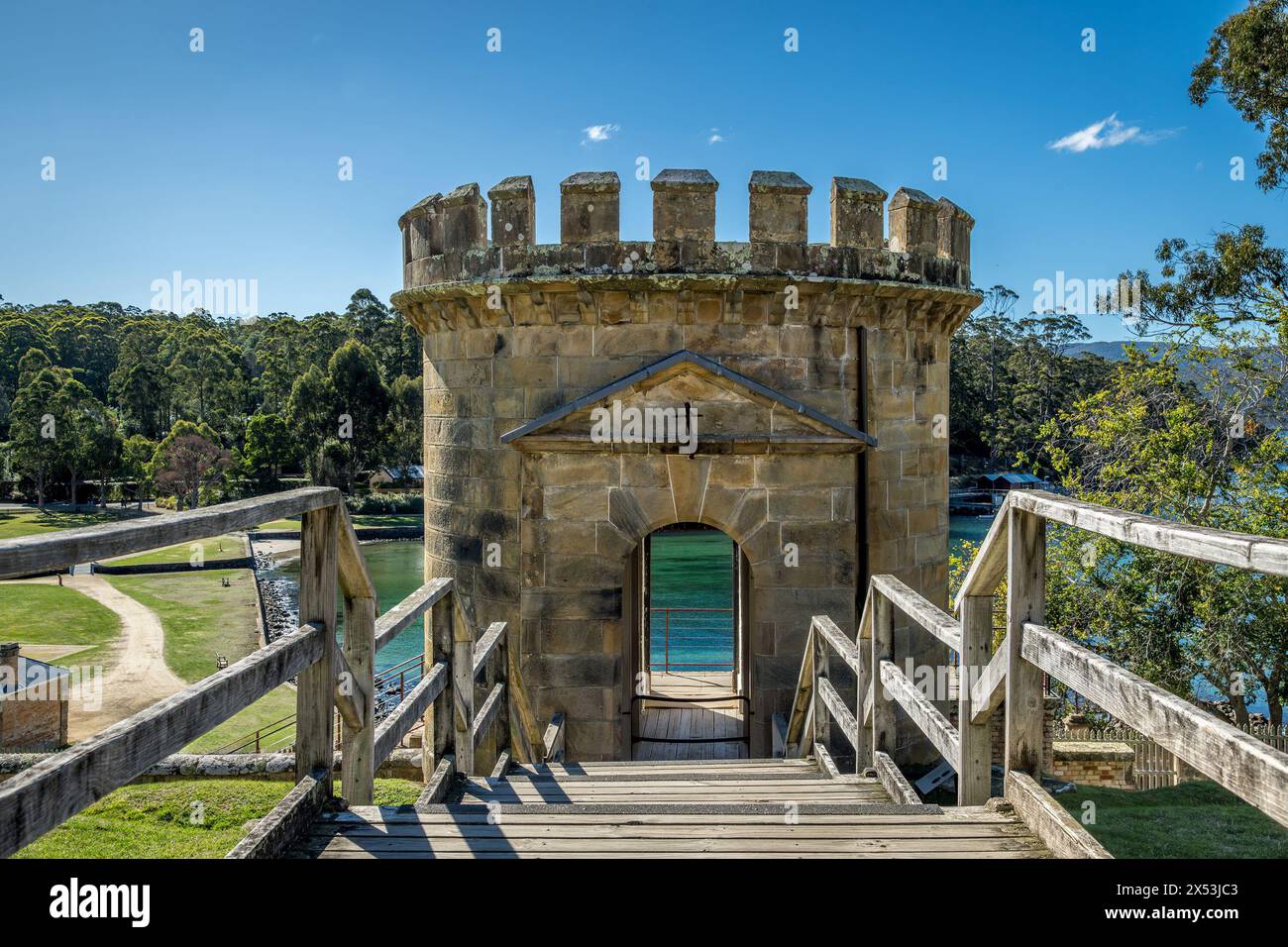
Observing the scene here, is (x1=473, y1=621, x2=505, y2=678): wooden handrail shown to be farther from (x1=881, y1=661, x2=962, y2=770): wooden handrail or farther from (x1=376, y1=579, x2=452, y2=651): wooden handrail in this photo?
(x1=881, y1=661, x2=962, y2=770): wooden handrail

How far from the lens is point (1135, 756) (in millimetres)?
12477

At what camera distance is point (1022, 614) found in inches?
113

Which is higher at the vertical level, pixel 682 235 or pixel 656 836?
pixel 682 235

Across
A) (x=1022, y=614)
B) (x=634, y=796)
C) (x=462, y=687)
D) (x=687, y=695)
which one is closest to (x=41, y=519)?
(x=687, y=695)

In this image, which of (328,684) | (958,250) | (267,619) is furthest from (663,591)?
(328,684)

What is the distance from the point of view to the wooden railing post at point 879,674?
14.8 ft

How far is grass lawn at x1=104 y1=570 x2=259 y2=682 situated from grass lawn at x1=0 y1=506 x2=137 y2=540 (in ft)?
15.6

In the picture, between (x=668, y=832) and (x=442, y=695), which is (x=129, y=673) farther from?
(x=668, y=832)

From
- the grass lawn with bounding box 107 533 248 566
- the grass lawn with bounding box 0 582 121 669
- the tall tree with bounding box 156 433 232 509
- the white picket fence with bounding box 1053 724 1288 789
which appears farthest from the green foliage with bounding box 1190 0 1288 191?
the tall tree with bounding box 156 433 232 509

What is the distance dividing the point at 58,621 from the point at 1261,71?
30.7 metres

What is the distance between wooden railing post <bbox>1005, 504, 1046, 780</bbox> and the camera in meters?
2.87

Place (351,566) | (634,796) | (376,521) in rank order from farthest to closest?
(376,521) < (634,796) < (351,566)
